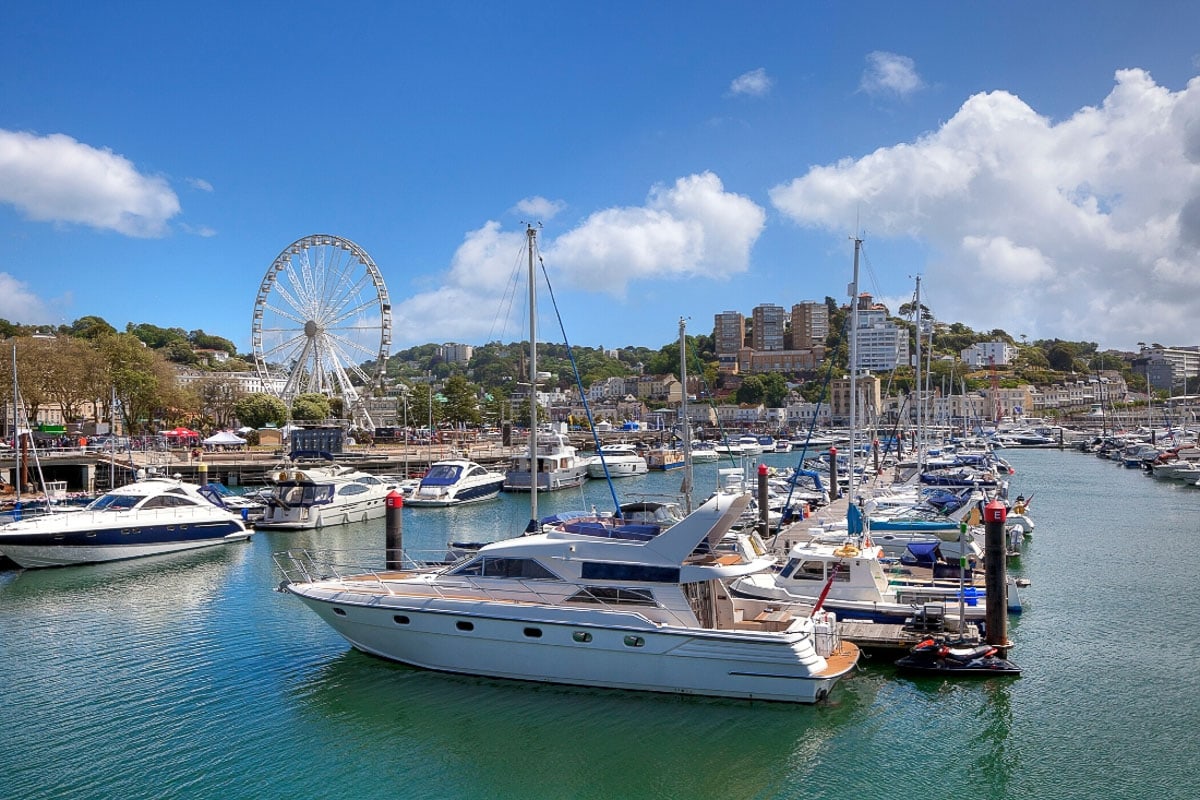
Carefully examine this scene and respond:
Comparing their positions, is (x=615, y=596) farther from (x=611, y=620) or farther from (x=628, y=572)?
(x=611, y=620)

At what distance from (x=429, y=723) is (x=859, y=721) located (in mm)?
7545

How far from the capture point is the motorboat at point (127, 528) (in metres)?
27.9

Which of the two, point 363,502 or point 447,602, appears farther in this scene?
point 363,502

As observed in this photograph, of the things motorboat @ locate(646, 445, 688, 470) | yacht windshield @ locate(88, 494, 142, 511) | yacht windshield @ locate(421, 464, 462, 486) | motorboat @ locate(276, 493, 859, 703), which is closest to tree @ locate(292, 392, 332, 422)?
motorboat @ locate(646, 445, 688, 470)

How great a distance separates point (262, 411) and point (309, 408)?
4.94m

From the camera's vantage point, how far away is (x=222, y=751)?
14.0 meters

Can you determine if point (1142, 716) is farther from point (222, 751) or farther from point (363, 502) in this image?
point (363, 502)

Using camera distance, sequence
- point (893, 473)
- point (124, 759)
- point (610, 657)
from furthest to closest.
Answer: point (893, 473) < point (610, 657) < point (124, 759)

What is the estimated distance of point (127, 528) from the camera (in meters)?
29.8

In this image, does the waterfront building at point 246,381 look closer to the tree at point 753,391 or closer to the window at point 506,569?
the window at point 506,569

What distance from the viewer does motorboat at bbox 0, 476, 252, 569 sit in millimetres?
27922

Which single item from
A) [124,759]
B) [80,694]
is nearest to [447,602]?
[124,759]

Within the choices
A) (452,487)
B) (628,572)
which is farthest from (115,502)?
(628,572)

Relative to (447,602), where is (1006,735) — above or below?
below
